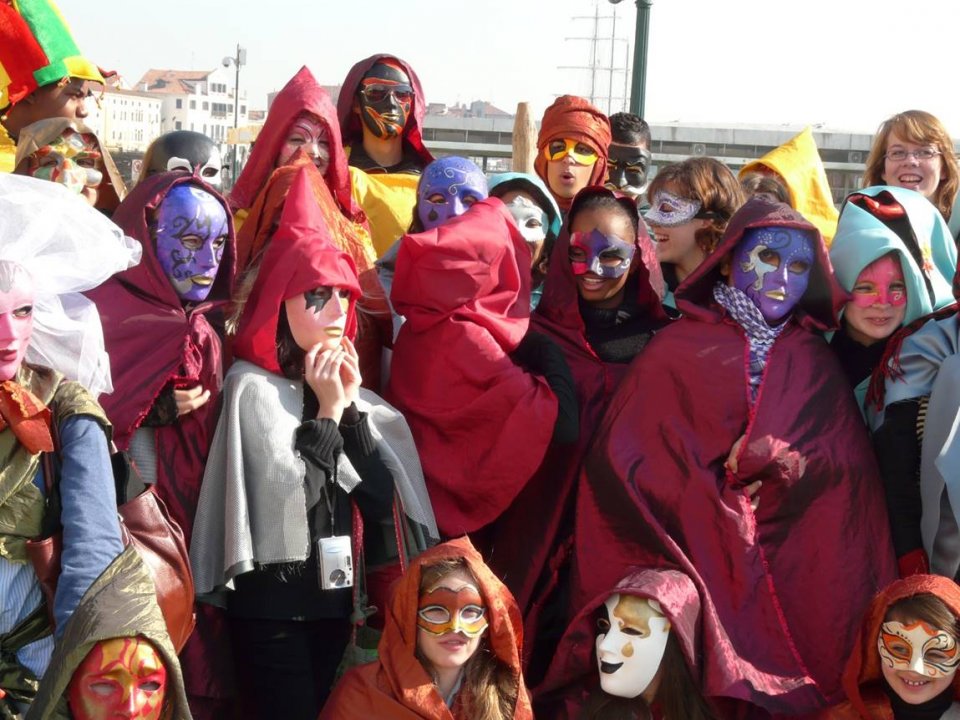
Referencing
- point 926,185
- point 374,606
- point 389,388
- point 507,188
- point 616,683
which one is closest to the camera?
point 616,683

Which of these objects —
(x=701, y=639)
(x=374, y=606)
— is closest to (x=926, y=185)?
(x=701, y=639)

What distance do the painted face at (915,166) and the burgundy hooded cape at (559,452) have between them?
165 centimetres

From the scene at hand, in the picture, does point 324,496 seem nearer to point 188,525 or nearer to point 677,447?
point 188,525

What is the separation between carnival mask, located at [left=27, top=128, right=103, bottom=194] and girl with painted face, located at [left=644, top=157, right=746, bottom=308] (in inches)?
98.1

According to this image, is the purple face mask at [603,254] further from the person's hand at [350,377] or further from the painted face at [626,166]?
the painted face at [626,166]

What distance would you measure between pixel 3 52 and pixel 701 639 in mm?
4398

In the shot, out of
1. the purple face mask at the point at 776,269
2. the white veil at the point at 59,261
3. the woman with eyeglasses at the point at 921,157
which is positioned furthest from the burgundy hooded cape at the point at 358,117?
the white veil at the point at 59,261

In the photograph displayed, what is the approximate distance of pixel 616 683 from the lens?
14.7ft

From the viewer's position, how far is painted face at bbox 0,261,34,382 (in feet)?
12.5

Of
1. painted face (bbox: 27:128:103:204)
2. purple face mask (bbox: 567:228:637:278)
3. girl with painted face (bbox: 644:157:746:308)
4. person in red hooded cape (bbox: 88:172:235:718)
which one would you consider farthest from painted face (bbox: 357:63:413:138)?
person in red hooded cape (bbox: 88:172:235:718)

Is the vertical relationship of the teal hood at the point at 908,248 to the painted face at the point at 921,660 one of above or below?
above

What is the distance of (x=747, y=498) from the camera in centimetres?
485

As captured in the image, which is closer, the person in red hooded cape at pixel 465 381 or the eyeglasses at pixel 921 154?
the person in red hooded cape at pixel 465 381

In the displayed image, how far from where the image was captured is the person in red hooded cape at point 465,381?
16.3ft
